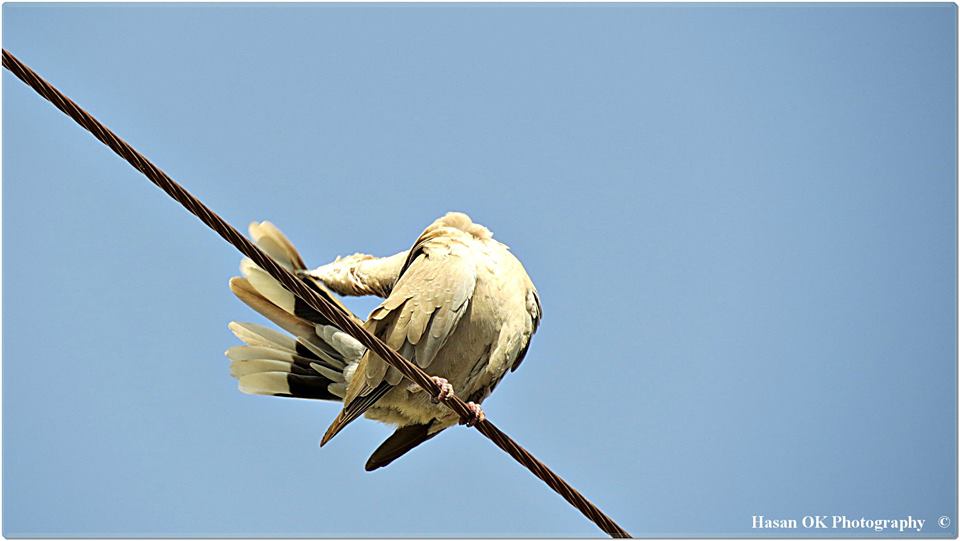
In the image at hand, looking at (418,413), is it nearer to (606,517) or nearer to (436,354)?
(436,354)

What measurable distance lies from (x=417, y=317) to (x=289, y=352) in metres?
1.02

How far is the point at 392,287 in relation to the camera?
505 centimetres

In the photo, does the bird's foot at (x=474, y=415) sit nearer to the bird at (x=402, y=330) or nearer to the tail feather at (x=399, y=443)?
the bird at (x=402, y=330)

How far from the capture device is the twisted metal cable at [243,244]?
3160 mm

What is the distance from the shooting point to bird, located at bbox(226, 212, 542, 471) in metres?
4.43

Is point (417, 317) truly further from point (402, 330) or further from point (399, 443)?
point (399, 443)

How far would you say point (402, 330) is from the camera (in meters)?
4.42

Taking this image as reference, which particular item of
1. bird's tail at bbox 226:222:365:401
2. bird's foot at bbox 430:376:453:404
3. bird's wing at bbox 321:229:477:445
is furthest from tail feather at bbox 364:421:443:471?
bird's foot at bbox 430:376:453:404

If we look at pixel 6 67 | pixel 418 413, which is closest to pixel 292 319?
pixel 418 413

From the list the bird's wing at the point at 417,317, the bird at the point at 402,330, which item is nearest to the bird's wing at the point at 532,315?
A: the bird at the point at 402,330

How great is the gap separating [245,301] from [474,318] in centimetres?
129

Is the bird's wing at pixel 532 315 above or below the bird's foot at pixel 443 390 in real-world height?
above

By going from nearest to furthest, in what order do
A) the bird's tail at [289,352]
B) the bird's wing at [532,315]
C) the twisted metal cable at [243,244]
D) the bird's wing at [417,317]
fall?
the twisted metal cable at [243,244], the bird's wing at [417,317], the bird's wing at [532,315], the bird's tail at [289,352]

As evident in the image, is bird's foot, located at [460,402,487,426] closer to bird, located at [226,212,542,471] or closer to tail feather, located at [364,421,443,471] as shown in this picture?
bird, located at [226,212,542,471]
